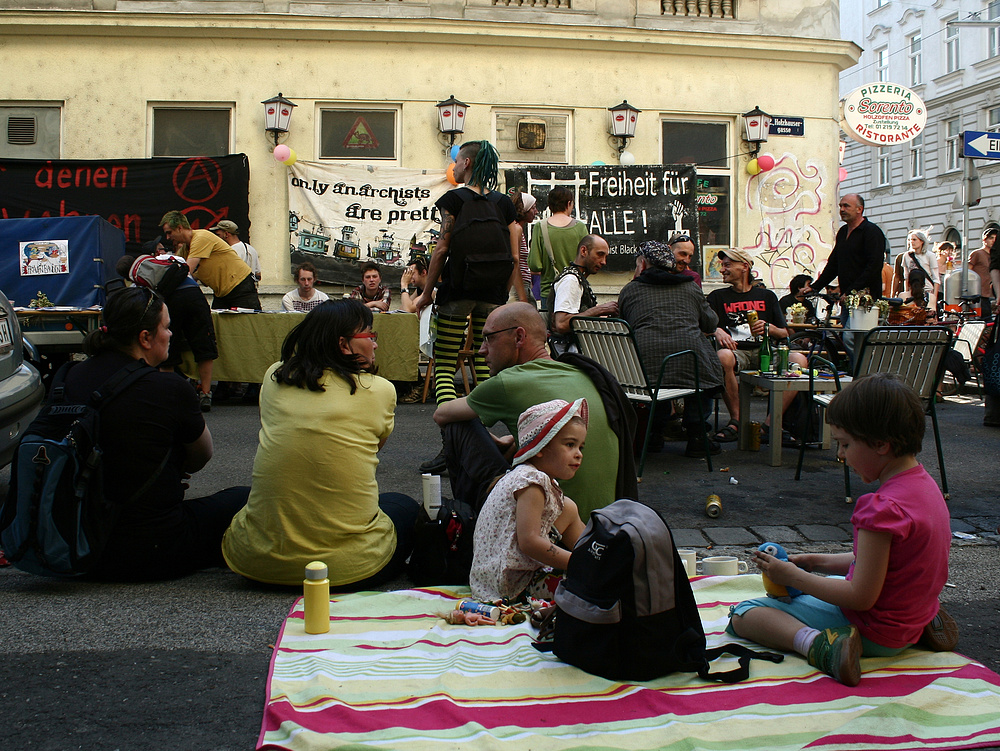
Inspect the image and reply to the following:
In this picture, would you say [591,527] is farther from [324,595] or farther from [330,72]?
[330,72]

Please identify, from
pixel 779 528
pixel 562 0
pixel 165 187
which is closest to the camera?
pixel 779 528

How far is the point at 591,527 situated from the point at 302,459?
131 cm

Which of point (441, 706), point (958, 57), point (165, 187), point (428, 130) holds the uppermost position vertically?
point (958, 57)

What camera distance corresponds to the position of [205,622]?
10.8 ft

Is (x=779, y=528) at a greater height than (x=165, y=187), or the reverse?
(x=165, y=187)

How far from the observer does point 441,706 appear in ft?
8.20

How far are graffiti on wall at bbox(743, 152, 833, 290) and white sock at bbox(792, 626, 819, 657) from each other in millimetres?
11986

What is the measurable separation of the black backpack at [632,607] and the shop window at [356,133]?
38.5ft

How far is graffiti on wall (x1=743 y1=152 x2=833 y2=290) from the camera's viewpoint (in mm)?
14070

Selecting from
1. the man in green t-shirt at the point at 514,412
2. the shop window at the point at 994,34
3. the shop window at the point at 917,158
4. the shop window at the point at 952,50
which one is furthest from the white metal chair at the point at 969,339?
the shop window at the point at 952,50

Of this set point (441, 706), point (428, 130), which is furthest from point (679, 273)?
point (428, 130)

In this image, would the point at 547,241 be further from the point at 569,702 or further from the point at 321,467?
the point at 569,702

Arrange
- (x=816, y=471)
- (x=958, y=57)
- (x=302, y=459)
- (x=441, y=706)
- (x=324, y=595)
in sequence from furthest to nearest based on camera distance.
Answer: (x=958, y=57), (x=816, y=471), (x=302, y=459), (x=324, y=595), (x=441, y=706)

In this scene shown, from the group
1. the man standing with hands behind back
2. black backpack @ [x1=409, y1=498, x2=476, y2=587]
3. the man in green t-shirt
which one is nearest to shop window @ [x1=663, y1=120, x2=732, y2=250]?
the man standing with hands behind back
